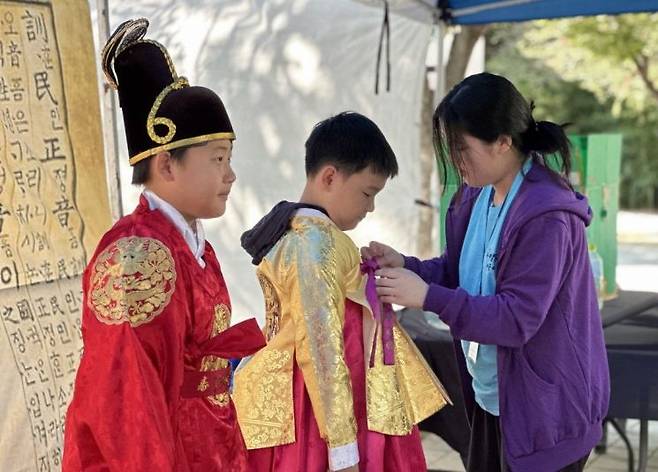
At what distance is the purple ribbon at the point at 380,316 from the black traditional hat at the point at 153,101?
500mm

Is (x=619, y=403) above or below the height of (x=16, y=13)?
below

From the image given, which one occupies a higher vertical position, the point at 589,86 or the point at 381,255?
the point at 589,86

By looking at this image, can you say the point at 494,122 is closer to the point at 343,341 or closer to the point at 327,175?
the point at 327,175

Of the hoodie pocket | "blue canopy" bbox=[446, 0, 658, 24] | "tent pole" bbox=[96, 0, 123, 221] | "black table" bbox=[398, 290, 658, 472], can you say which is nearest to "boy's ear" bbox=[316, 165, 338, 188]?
the hoodie pocket

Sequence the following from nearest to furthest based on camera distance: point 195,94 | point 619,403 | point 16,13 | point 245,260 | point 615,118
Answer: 1. point 195,94
2. point 16,13
3. point 619,403
4. point 245,260
5. point 615,118

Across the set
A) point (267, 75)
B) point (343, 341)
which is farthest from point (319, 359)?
point (267, 75)

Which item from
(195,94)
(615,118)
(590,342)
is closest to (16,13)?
(195,94)

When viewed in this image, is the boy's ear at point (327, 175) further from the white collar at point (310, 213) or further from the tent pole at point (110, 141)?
the tent pole at point (110, 141)

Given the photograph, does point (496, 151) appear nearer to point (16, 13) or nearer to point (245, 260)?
point (16, 13)

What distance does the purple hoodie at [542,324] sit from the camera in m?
1.94

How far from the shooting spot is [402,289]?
200cm

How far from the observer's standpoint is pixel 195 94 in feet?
5.53

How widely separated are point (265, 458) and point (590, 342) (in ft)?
2.42

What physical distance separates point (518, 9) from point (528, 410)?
279cm
